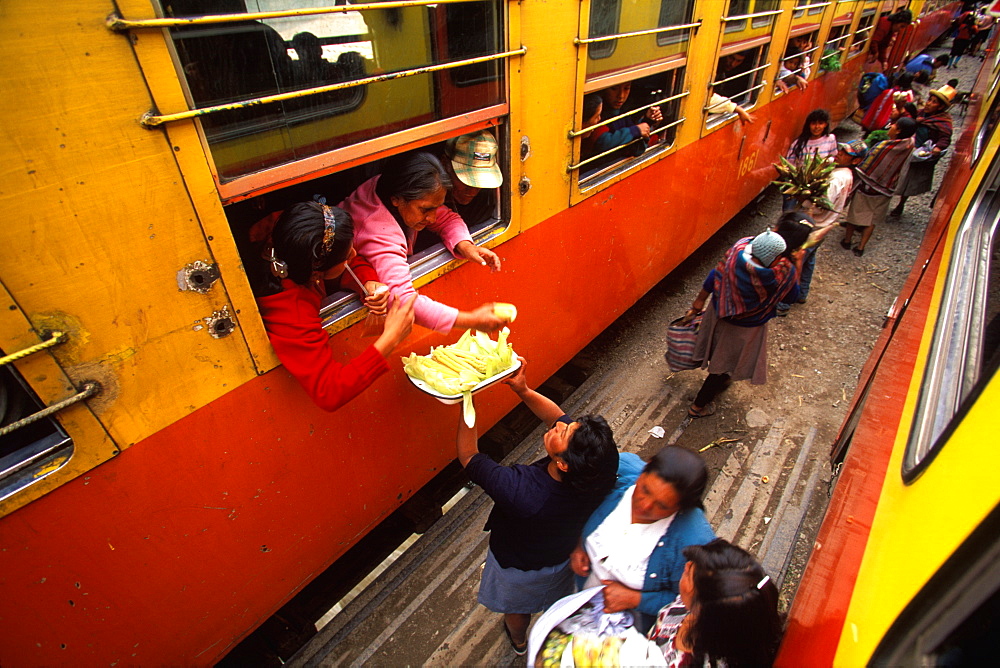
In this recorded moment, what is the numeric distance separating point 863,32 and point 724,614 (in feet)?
33.3

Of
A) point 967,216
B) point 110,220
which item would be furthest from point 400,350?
point 967,216

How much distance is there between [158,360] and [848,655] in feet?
5.78

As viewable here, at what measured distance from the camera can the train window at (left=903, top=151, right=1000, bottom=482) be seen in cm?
100

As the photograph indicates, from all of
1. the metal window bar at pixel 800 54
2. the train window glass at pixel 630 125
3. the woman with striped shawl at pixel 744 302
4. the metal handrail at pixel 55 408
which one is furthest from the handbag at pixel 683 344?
the metal window bar at pixel 800 54

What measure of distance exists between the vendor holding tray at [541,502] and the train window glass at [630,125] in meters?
1.75

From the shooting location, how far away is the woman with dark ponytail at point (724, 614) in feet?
4.09

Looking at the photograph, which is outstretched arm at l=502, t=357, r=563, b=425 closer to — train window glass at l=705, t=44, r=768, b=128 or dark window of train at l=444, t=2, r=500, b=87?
A: dark window of train at l=444, t=2, r=500, b=87

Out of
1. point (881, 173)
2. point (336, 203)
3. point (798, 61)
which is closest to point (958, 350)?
point (336, 203)

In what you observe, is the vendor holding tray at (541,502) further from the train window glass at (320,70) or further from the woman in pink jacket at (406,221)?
the train window glass at (320,70)

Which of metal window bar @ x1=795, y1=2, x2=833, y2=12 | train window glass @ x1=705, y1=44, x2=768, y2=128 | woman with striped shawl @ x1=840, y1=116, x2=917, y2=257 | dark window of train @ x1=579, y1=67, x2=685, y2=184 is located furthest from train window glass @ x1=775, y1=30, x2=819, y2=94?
dark window of train @ x1=579, y1=67, x2=685, y2=184

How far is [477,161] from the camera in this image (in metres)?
2.23

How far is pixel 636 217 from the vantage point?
3.65 metres

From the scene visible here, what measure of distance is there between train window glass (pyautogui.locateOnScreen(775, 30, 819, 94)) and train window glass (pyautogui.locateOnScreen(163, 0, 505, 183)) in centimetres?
492

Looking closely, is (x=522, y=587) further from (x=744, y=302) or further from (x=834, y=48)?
(x=834, y=48)
